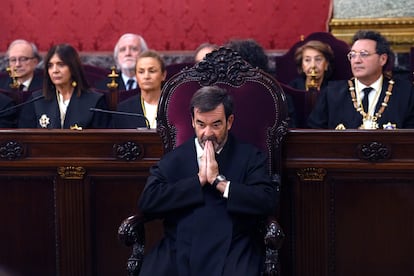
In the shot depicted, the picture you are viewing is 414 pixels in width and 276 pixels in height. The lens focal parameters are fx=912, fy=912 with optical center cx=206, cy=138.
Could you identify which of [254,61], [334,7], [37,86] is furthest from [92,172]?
[334,7]

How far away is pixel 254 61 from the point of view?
5.37 m

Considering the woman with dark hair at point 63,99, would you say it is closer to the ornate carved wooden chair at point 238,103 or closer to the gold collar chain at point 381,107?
the ornate carved wooden chair at point 238,103

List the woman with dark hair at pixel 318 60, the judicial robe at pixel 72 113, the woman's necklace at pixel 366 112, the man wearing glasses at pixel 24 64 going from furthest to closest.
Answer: the man wearing glasses at pixel 24 64 < the woman with dark hair at pixel 318 60 < the judicial robe at pixel 72 113 < the woman's necklace at pixel 366 112

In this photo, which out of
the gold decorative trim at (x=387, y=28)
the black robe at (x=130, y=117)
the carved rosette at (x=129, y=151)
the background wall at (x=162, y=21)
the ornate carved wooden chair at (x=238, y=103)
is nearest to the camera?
the ornate carved wooden chair at (x=238, y=103)

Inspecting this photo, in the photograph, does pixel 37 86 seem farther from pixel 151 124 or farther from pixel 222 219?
pixel 222 219

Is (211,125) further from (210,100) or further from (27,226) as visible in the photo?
(27,226)

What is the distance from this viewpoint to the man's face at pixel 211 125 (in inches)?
145

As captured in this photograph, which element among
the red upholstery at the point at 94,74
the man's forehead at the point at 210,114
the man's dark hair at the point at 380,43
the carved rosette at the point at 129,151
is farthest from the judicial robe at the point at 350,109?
the red upholstery at the point at 94,74

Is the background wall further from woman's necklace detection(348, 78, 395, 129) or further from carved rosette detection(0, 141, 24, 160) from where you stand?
carved rosette detection(0, 141, 24, 160)

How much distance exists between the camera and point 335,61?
6.08 metres

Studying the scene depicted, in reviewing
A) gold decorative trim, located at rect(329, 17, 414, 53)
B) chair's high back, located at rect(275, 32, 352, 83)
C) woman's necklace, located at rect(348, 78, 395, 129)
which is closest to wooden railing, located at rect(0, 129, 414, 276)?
woman's necklace, located at rect(348, 78, 395, 129)

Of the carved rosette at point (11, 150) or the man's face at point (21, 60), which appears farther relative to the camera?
the man's face at point (21, 60)

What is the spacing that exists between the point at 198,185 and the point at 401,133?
40.8 inches

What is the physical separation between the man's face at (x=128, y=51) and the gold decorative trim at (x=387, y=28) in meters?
1.49
